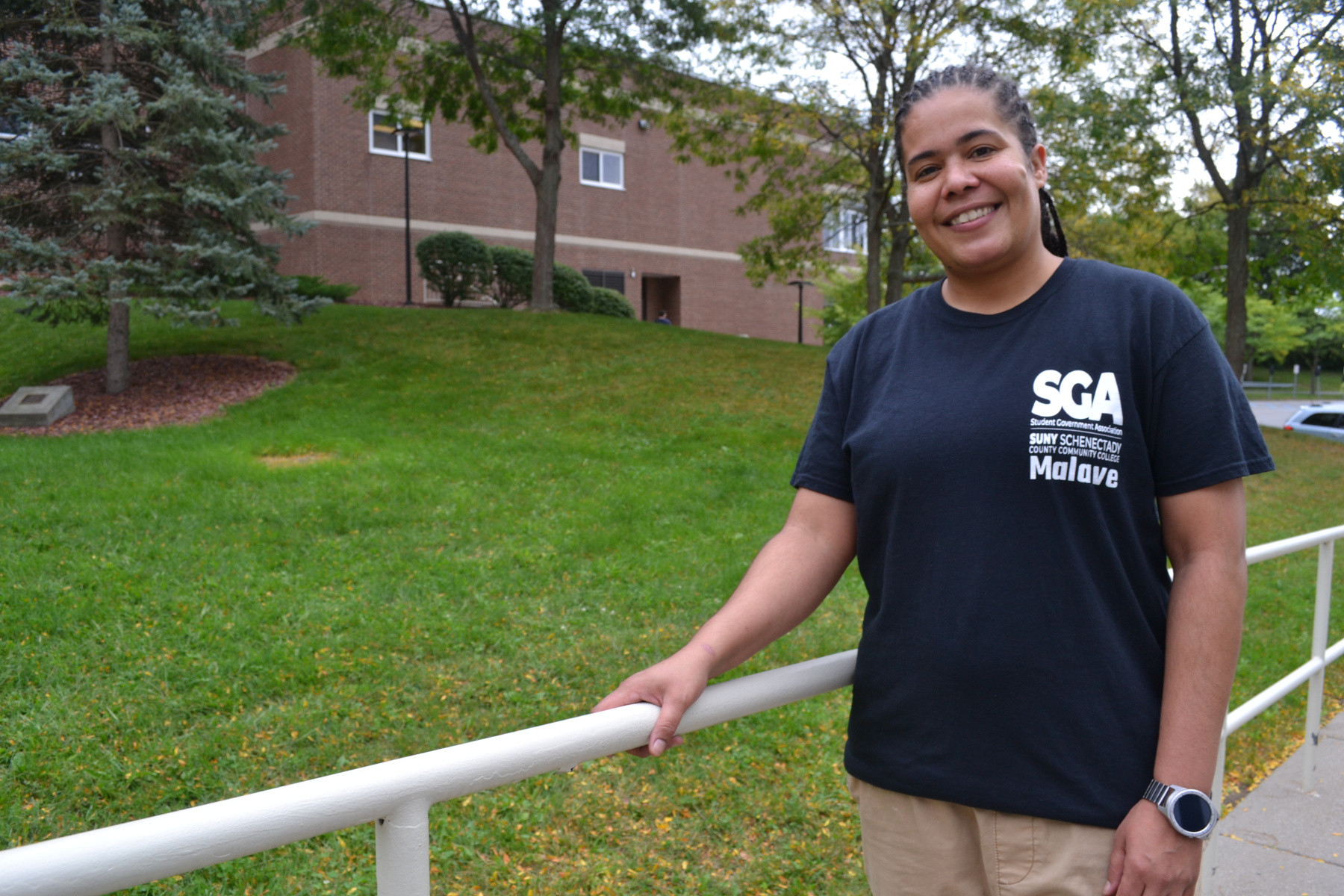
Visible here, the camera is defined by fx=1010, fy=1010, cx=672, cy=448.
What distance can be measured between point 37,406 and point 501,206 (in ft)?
61.7

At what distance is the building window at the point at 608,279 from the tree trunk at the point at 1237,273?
17096 millimetres

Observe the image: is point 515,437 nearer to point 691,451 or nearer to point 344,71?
point 691,451

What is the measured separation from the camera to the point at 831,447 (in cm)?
178

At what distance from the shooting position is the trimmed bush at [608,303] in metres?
25.1

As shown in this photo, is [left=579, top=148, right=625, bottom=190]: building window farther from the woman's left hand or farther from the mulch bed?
the woman's left hand

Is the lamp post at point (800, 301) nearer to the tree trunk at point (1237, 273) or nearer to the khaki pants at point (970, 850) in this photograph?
the tree trunk at point (1237, 273)

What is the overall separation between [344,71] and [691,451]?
12.1m

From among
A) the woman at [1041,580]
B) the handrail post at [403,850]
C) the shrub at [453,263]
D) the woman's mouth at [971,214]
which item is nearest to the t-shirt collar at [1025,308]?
the woman at [1041,580]

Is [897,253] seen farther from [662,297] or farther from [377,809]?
[377,809]

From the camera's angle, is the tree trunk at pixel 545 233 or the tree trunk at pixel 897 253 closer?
the tree trunk at pixel 897 253

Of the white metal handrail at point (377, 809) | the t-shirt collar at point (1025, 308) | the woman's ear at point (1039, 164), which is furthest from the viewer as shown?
the woman's ear at point (1039, 164)

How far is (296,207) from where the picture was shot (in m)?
25.2

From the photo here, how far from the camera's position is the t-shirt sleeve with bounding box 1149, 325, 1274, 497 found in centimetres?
144

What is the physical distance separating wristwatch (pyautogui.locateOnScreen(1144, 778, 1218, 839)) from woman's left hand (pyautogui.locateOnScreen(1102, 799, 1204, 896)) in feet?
0.04
